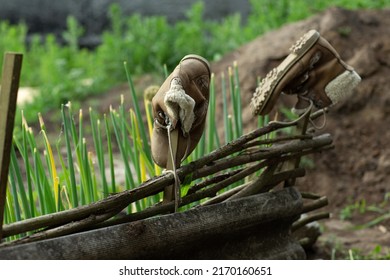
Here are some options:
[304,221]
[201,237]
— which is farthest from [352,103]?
[201,237]

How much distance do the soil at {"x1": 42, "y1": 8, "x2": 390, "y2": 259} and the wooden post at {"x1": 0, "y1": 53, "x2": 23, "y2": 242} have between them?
178 cm

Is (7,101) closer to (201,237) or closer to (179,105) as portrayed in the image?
(179,105)

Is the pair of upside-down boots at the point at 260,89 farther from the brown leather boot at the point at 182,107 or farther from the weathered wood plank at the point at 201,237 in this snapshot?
the weathered wood plank at the point at 201,237

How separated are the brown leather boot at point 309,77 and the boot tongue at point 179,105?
392mm

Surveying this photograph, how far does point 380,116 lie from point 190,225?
2.49 m

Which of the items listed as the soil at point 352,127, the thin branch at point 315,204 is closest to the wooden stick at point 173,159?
the thin branch at point 315,204

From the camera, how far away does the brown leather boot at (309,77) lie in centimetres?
228

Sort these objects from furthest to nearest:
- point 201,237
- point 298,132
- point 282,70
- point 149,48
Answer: point 149,48 → point 298,132 → point 282,70 → point 201,237

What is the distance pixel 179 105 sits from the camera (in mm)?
1904

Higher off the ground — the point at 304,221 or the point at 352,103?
the point at 352,103

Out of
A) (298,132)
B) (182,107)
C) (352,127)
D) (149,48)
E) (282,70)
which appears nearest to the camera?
(182,107)

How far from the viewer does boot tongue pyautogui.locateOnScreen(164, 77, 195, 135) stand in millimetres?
1890

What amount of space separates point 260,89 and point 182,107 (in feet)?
1.52

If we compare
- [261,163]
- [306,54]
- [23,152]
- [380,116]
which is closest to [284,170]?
[261,163]
